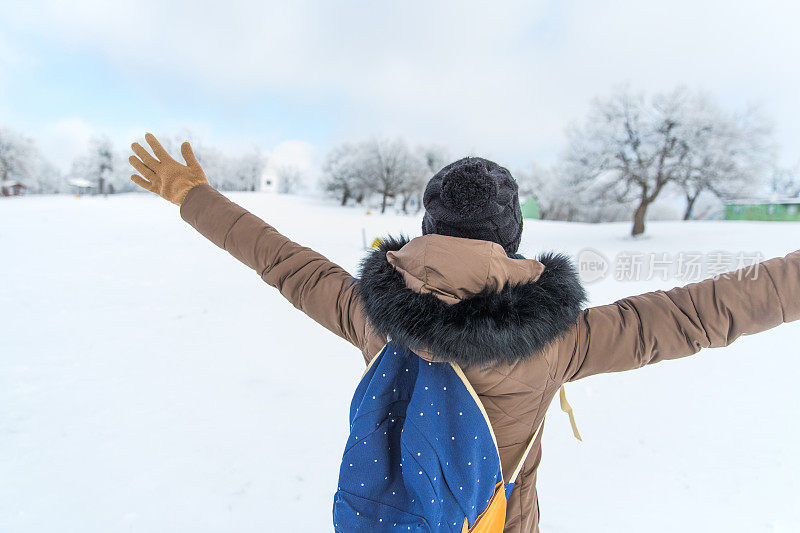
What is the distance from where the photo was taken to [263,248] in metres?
1.46

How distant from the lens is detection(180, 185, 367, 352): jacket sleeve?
1.32 m

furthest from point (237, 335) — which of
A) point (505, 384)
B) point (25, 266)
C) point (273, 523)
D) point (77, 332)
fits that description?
point (25, 266)

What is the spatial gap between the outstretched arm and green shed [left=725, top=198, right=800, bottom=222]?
1239 inches

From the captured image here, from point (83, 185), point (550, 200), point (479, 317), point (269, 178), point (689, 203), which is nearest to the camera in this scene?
point (479, 317)

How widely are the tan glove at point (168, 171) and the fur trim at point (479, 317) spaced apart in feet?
3.46

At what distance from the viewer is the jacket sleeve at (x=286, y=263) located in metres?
1.32

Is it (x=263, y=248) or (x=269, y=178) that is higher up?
(x=269, y=178)

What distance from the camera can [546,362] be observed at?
1074mm

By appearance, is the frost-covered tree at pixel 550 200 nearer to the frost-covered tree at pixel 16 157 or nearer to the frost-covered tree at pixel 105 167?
the frost-covered tree at pixel 105 167

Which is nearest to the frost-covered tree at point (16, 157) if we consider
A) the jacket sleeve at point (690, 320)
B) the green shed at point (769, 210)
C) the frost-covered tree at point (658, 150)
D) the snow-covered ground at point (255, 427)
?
the snow-covered ground at point (255, 427)

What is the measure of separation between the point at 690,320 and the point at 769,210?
34427 millimetres

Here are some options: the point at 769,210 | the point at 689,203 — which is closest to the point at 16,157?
the point at 689,203

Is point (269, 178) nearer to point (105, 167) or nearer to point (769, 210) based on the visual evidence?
point (105, 167)

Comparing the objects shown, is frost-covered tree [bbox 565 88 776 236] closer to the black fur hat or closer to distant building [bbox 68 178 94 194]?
the black fur hat
